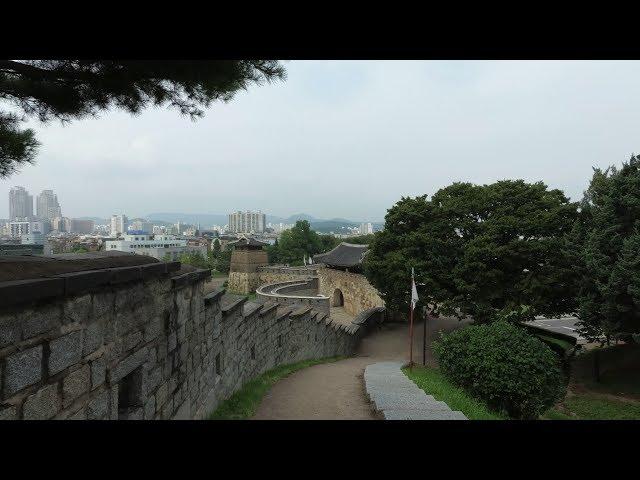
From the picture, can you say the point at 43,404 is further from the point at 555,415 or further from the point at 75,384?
the point at 555,415

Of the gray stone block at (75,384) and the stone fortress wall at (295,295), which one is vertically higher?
the gray stone block at (75,384)

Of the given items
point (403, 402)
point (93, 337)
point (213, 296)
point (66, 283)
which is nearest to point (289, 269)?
point (403, 402)

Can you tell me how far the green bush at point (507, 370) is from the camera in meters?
8.12

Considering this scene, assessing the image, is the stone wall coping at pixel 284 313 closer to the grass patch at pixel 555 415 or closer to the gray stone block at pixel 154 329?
the gray stone block at pixel 154 329

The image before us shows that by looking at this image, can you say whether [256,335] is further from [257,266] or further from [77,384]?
[257,266]

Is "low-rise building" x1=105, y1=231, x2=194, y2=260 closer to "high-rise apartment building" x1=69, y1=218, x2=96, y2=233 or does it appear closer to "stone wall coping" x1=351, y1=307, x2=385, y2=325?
"stone wall coping" x1=351, y1=307, x2=385, y2=325

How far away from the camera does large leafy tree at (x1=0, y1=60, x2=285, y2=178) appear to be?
413 cm

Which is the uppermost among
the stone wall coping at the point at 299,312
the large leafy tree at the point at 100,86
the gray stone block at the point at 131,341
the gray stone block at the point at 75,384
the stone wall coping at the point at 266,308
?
the large leafy tree at the point at 100,86

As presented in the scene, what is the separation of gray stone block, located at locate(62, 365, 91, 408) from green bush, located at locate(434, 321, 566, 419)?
7532 millimetres

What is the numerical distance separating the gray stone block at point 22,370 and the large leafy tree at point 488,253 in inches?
526

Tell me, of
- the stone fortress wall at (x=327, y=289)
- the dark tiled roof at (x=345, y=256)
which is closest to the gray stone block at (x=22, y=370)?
the stone fortress wall at (x=327, y=289)

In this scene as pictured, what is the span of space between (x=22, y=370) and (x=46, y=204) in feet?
450

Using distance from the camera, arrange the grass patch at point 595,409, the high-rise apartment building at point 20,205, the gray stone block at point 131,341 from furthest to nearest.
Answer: the high-rise apartment building at point 20,205
the grass patch at point 595,409
the gray stone block at point 131,341
